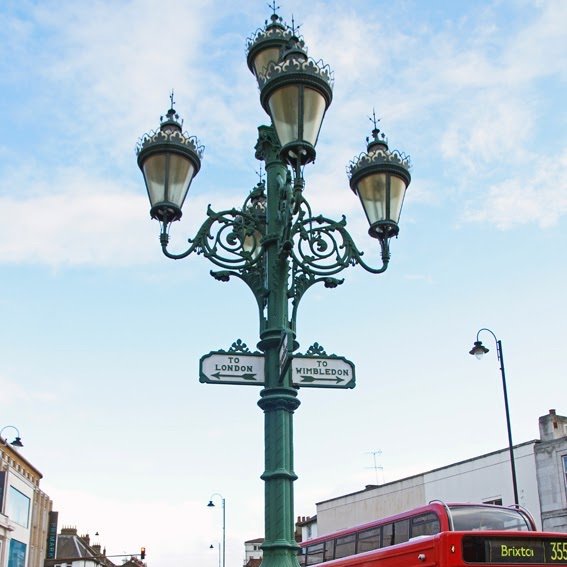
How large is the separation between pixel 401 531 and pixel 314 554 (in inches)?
199

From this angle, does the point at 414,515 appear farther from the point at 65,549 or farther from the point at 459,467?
the point at 65,549

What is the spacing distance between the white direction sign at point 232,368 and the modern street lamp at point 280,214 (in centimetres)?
11

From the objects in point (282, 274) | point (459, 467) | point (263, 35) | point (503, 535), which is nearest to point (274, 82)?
point (282, 274)

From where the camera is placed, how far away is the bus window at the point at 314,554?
19688mm

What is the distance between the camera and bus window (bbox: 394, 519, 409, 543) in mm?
15688

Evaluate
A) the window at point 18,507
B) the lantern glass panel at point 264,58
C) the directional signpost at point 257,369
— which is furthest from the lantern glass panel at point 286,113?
the window at point 18,507

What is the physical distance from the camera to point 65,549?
3492 inches

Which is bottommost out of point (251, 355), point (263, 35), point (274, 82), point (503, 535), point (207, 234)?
point (503, 535)

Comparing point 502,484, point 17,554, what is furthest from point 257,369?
point 17,554

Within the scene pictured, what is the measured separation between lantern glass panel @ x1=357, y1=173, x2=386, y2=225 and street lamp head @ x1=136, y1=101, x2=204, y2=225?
71.4 inches

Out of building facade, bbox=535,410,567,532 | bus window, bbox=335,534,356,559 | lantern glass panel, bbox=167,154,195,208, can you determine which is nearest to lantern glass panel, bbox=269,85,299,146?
lantern glass panel, bbox=167,154,195,208

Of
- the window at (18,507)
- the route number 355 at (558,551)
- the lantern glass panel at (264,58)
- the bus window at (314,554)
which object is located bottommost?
the route number 355 at (558,551)

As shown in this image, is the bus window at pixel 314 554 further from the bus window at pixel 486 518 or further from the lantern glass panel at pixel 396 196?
the lantern glass panel at pixel 396 196

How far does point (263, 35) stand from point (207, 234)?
8.68ft
